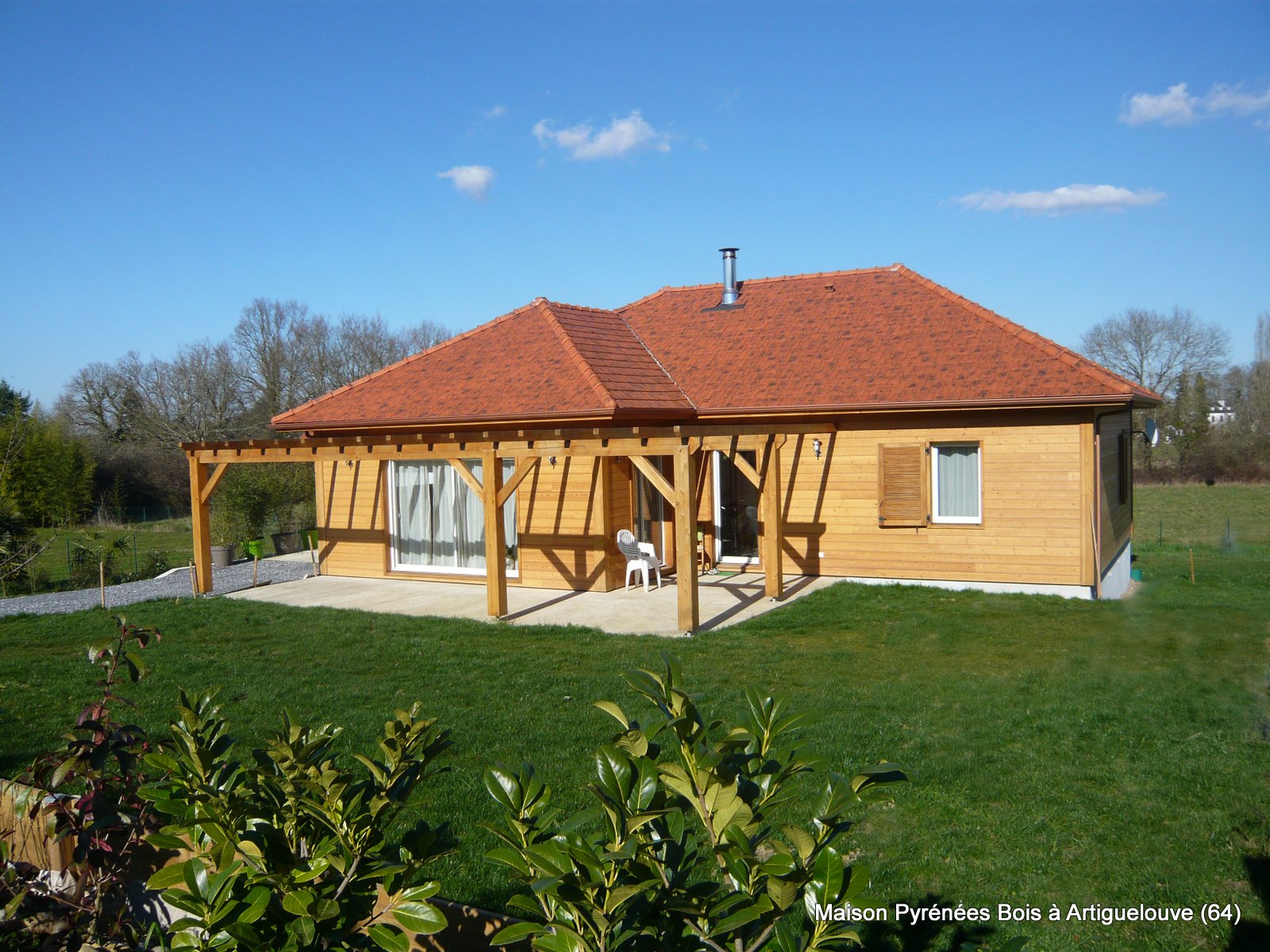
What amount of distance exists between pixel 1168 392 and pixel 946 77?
68.7 ft

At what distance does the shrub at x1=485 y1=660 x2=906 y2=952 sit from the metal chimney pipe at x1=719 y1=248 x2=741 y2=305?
16947 mm

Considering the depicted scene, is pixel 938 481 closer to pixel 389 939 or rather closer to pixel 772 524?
pixel 772 524

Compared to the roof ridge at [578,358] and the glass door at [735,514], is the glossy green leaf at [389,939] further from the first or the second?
the glass door at [735,514]

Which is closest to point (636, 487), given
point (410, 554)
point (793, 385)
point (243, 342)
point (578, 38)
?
point (793, 385)

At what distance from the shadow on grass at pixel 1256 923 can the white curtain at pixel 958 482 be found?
9.56 meters

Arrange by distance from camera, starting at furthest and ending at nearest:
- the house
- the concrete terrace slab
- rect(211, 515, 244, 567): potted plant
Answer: rect(211, 515, 244, 567): potted plant < the house < the concrete terrace slab

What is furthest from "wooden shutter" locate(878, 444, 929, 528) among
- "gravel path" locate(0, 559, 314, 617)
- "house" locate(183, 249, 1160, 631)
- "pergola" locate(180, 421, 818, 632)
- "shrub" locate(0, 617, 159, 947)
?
"shrub" locate(0, 617, 159, 947)

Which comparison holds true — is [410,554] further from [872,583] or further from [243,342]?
[243,342]

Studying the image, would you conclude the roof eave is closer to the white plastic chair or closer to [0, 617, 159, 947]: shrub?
the white plastic chair

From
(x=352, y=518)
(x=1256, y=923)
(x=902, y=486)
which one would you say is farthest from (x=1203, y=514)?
(x=1256, y=923)

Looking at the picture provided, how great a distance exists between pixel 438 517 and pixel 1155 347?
25.9 meters

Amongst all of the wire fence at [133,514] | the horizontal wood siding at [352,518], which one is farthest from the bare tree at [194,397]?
the horizontal wood siding at [352,518]

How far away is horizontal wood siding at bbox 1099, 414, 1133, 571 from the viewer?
1429 centimetres

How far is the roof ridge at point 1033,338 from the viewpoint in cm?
1350
